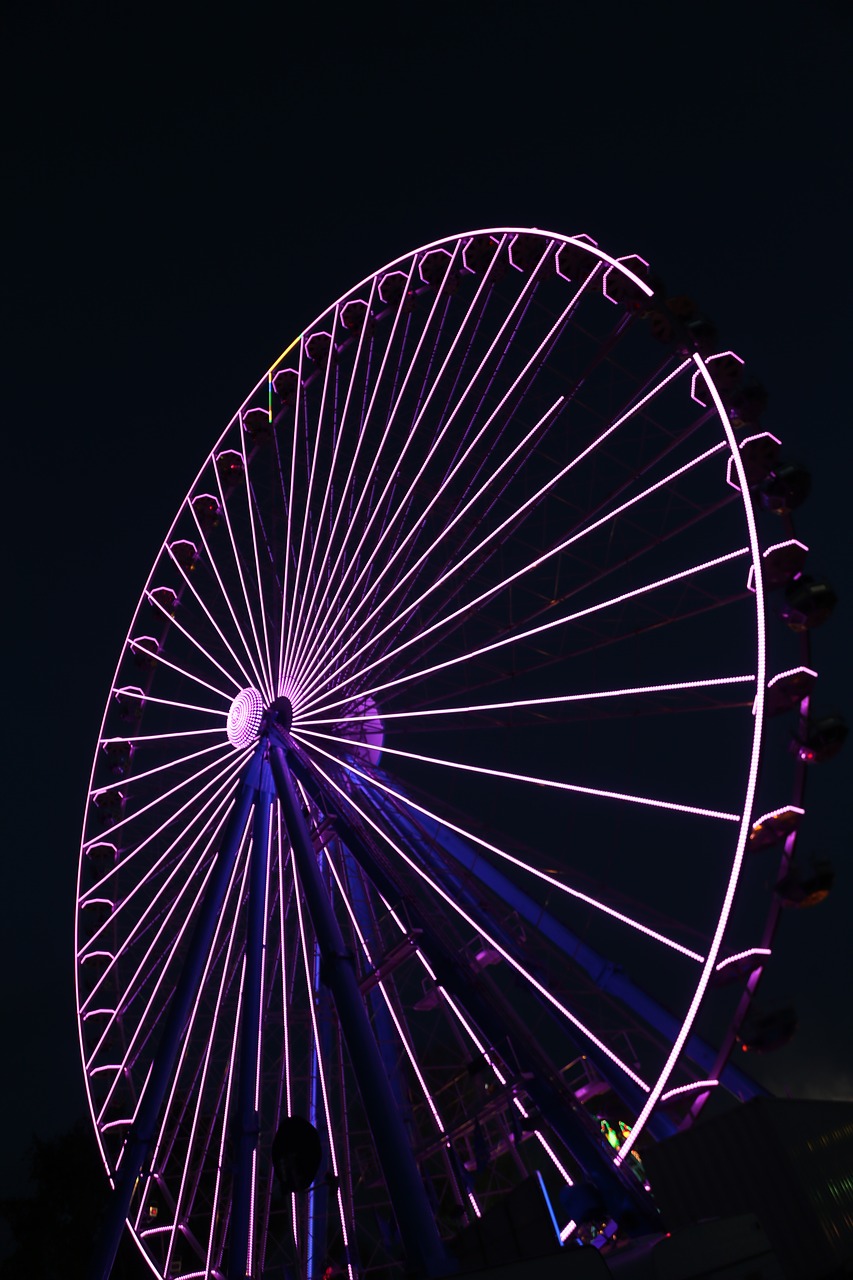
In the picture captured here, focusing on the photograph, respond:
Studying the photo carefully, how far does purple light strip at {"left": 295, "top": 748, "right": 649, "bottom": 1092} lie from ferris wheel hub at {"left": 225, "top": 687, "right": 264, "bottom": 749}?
1.27 m

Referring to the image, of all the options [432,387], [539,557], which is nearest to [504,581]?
[539,557]

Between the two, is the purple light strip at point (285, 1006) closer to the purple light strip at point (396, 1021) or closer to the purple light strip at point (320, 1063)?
the purple light strip at point (320, 1063)

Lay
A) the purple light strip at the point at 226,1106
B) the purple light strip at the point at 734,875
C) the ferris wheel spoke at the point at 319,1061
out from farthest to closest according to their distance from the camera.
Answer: the purple light strip at the point at 226,1106 < the ferris wheel spoke at the point at 319,1061 < the purple light strip at the point at 734,875

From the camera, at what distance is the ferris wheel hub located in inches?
590

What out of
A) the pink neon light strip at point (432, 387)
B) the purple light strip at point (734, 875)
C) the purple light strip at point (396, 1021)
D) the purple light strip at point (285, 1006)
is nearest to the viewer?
the purple light strip at point (734, 875)

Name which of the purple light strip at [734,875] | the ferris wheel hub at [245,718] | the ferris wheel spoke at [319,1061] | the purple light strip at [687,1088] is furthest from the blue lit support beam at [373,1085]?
the ferris wheel hub at [245,718]

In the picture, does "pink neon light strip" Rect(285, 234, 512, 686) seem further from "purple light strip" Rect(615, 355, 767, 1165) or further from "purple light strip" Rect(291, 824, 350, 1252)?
"purple light strip" Rect(615, 355, 767, 1165)

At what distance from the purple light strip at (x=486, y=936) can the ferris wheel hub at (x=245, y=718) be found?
1270 mm

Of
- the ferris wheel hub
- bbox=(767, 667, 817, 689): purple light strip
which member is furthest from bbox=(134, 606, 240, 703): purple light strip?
bbox=(767, 667, 817, 689): purple light strip

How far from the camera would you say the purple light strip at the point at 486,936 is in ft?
32.6

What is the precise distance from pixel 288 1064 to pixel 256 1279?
2.51 m

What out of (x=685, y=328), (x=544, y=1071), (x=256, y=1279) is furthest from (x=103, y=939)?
(x=685, y=328)

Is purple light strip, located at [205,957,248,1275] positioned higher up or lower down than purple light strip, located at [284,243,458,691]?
lower down

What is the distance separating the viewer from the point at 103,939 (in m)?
17.1
